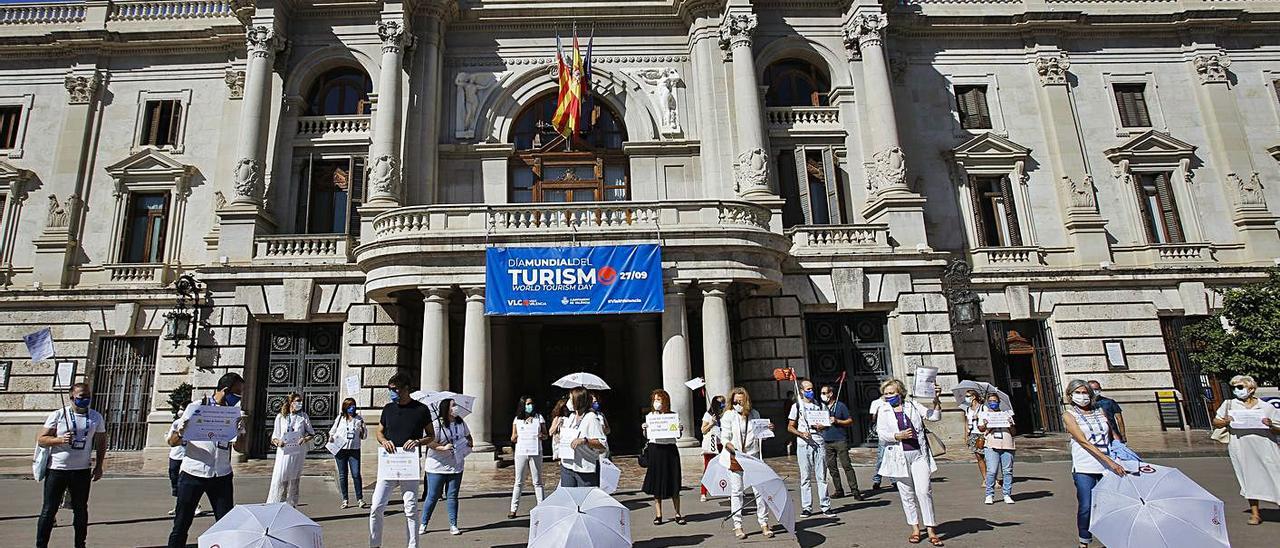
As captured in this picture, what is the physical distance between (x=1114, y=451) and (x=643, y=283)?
37.9 feet

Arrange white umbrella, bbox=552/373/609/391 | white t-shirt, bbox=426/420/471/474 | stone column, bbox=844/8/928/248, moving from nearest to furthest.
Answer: white t-shirt, bbox=426/420/471/474 → white umbrella, bbox=552/373/609/391 → stone column, bbox=844/8/928/248

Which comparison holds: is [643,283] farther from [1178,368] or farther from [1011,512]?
[1178,368]

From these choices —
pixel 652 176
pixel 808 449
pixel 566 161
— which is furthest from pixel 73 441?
pixel 652 176

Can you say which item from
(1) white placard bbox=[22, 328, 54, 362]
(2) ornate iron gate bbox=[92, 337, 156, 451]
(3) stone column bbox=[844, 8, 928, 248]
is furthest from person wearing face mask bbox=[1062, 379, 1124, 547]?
(2) ornate iron gate bbox=[92, 337, 156, 451]

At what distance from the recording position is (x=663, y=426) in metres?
9.98

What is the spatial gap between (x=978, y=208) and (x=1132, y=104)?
26.5ft

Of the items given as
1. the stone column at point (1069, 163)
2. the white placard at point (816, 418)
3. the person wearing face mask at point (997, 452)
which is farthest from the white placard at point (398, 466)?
the stone column at point (1069, 163)

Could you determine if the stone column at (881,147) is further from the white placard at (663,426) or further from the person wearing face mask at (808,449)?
the white placard at (663,426)

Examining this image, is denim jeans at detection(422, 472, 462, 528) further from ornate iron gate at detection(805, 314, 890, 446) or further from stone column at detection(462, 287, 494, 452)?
ornate iron gate at detection(805, 314, 890, 446)

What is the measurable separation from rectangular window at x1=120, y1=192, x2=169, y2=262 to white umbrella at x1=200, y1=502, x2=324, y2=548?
23.4m

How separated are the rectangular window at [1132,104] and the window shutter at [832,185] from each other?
38.3 feet

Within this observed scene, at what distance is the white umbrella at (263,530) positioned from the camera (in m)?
5.15

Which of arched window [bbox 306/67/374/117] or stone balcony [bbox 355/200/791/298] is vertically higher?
arched window [bbox 306/67/374/117]

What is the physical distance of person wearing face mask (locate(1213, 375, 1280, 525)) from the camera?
9039 millimetres
